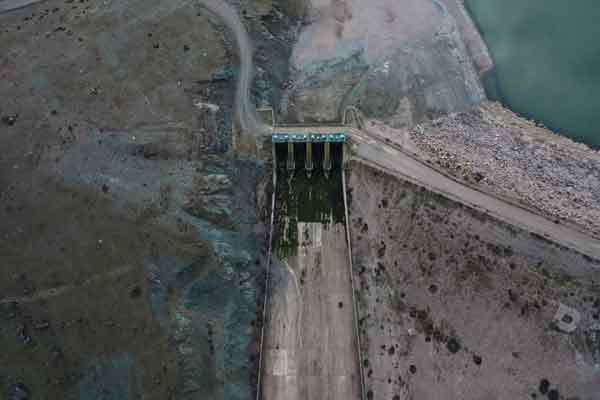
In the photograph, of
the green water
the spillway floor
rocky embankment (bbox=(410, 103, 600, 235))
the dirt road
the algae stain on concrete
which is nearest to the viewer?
the spillway floor

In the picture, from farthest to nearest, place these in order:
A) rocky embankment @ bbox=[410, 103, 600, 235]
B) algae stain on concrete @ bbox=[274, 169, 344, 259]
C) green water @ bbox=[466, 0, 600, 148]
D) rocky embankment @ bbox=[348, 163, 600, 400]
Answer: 1. green water @ bbox=[466, 0, 600, 148]
2. algae stain on concrete @ bbox=[274, 169, 344, 259]
3. rocky embankment @ bbox=[410, 103, 600, 235]
4. rocky embankment @ bbox=[348, 163, 600, 400]

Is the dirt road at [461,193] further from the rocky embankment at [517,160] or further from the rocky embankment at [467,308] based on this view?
the rocky embankment at [517,160]

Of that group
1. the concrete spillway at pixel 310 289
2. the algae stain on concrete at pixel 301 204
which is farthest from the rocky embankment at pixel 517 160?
the concrete spillway at pixel 310 289

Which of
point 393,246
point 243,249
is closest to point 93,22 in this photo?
point 243,249

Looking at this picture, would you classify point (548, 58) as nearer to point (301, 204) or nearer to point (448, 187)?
point (448, 187)

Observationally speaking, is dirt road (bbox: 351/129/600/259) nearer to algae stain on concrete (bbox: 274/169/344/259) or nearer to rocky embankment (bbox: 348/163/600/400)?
rocky embankment (bbox: 348/163/600/400)

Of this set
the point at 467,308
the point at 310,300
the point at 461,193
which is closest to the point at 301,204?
the point at 310,300

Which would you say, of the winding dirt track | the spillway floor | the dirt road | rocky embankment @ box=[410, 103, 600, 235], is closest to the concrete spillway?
the spillway floor
